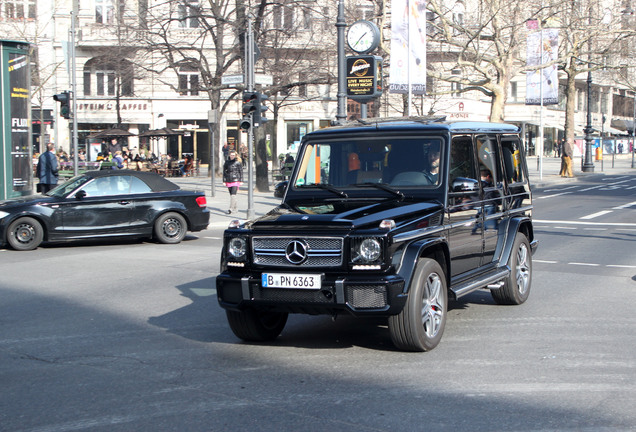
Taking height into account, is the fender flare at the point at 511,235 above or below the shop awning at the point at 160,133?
below

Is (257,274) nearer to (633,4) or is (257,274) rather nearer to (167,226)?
(167,226)

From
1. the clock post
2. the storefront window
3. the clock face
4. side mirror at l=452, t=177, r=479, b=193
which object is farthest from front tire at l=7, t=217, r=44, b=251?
the storefront window

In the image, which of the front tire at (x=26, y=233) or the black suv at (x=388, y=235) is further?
the front tire at (x=26, y=233)

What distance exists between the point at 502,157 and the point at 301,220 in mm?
3280

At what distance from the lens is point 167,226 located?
52.4 ft

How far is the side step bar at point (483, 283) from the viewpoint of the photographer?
724 cm

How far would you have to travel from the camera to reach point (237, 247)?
6660mm

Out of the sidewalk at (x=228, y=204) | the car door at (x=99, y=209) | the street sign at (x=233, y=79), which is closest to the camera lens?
the car door at (x=99, y=209)

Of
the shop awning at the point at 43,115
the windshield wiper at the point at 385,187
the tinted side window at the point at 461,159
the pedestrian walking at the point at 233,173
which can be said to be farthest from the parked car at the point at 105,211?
the shop awning at the point at 43,115

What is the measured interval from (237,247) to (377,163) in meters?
1.73

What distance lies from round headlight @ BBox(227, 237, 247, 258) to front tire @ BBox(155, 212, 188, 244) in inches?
370

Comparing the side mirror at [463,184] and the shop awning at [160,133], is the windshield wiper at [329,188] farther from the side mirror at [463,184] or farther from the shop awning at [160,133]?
the shop awning at [160,133]

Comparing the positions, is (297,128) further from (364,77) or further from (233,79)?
(364,77)

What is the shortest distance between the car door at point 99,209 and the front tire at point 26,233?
0.50 metres
